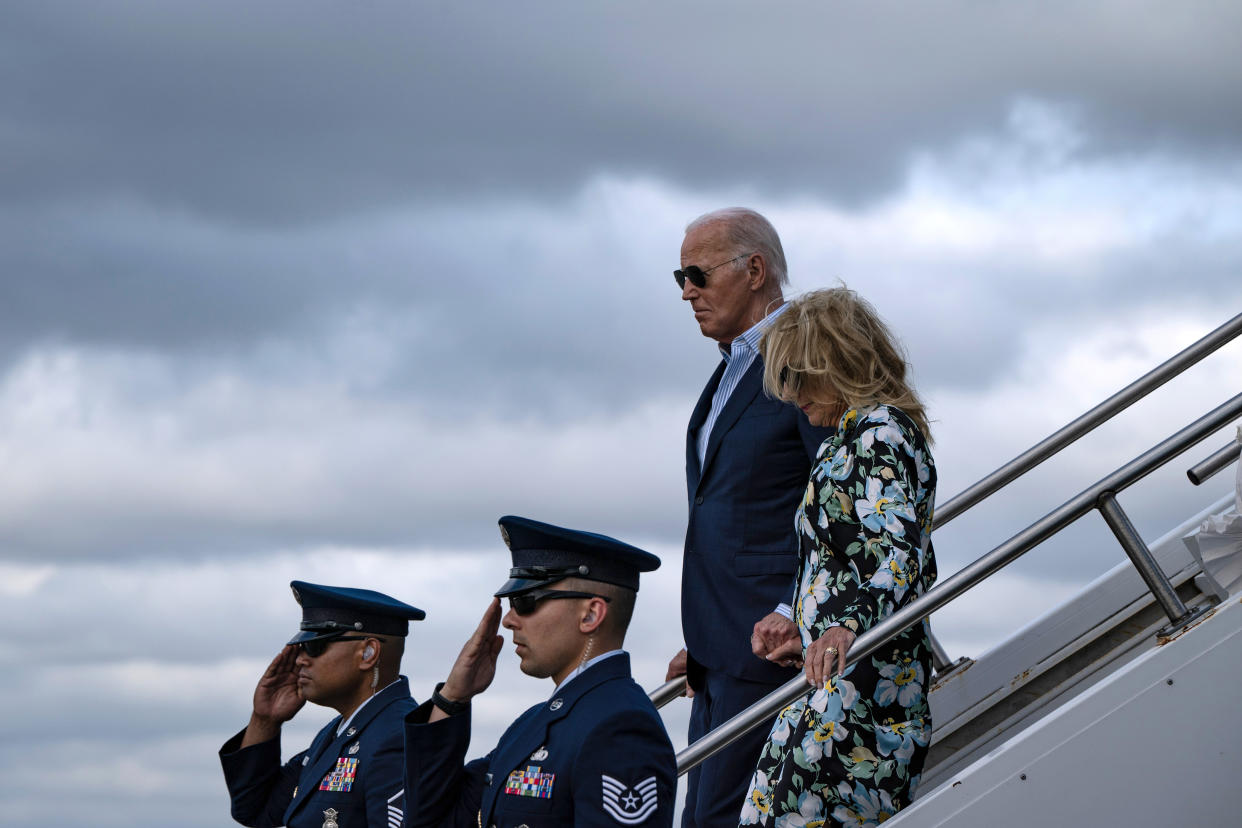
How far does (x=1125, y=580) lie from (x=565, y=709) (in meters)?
2.56

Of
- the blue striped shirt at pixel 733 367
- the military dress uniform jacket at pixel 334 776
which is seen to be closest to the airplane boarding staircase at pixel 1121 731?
the blue striped shirt at pixel 733 367

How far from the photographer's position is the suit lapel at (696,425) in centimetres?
419

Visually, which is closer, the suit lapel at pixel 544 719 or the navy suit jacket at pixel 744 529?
the suit lapel at pixel 544 719

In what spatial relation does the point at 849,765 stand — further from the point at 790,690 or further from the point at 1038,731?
the point at 1038,731

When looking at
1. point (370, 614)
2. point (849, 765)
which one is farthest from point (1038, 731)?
point (370, 614)

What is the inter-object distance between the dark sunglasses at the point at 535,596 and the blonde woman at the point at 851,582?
498mm

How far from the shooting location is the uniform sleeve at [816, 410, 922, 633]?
3254mm

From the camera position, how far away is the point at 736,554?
391cm

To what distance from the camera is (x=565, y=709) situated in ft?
10.6

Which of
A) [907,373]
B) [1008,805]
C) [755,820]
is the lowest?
[1008,805]

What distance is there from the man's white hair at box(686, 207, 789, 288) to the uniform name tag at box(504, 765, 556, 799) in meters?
1.73

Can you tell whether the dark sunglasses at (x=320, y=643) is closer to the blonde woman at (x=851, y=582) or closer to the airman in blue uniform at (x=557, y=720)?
the airman in blue uniform at (x=557, y=720)

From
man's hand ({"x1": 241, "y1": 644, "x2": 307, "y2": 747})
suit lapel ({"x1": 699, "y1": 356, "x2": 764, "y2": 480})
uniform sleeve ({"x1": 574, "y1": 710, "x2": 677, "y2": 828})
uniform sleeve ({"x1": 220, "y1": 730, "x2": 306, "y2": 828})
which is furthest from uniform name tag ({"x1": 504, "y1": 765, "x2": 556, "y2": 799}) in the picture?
uniform sleeve ({"x1": 220, "y1": 730, "x2": 306, "y2": 828})

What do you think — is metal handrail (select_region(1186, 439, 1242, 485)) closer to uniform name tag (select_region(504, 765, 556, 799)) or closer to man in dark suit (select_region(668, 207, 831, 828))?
man in dark suit (select_region(668, 207, 831, 828))
